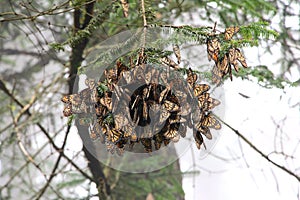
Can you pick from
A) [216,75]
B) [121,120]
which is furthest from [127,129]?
[216,75]

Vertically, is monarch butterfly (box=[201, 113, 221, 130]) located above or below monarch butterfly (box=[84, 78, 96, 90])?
below

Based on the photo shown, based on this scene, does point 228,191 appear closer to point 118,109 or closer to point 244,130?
point 244,130

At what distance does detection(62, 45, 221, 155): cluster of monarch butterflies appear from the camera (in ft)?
1.67

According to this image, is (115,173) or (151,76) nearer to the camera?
Result: (151,76)

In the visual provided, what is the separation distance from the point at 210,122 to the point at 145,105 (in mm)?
94

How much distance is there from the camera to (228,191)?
255 centimetres

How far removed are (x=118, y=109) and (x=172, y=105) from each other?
0.06m

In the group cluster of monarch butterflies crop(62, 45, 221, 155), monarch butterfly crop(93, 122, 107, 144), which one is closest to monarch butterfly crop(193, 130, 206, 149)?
cluster of monarch butterflies crop(62, 45, 221, 155)

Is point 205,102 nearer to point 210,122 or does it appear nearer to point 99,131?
point 210,122

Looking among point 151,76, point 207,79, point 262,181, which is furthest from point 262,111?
point 151,76

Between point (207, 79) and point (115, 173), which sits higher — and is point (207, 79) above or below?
below

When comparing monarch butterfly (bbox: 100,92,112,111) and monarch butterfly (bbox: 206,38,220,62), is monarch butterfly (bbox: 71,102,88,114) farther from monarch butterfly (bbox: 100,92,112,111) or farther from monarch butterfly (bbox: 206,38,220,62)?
monarch butterfly (bbox: 206,38,220,62)

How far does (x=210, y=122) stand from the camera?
0.56 m

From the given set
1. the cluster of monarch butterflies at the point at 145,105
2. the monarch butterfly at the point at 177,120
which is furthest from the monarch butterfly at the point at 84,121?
the monarch butterfly at the point at 177,120
